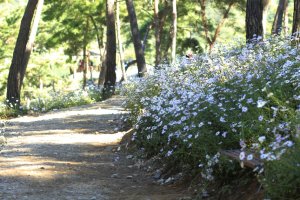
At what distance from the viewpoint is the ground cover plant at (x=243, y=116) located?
3.33m

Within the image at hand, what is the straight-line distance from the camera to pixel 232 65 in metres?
6.16

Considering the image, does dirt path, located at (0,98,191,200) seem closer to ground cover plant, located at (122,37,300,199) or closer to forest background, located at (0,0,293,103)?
ground cover plant, located at (122,37,300,199)

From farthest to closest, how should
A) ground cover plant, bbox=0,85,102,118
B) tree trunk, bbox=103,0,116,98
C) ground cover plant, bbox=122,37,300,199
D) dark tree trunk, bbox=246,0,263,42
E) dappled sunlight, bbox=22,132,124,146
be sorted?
tree trunk, bbox=103,0,116,98 → ground cover plant, bbox=0,85,102,118 → dark tree trunk, bbox=246,0,263,42 → dappled sunlight, bbox=22,132,124,146 → ground cover plant, bbox=122,37,300,199

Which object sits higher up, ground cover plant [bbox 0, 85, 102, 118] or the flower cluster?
the flower cluster

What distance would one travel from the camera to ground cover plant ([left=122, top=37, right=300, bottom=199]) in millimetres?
3326

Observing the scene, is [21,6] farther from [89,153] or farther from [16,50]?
[89,153]

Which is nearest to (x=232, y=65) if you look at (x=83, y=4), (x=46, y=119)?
(x=46, y=119)

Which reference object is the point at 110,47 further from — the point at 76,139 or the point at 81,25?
the point at 81,25

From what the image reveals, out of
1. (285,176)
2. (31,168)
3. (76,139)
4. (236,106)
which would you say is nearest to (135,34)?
(76,139)

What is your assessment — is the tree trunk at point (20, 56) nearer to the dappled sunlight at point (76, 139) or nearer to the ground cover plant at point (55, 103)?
the ground cover plant at point (55, 103)

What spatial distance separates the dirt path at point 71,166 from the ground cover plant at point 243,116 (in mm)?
582

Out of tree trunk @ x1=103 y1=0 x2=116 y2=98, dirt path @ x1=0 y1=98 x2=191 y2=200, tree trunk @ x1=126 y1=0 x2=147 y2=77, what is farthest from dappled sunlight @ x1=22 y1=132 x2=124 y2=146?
tree trunk @ x1=126 y1=0 x2=147 y2=77

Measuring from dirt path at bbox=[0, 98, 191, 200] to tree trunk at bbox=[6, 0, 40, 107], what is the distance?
15.8ft

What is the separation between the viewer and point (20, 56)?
16.5 meters
